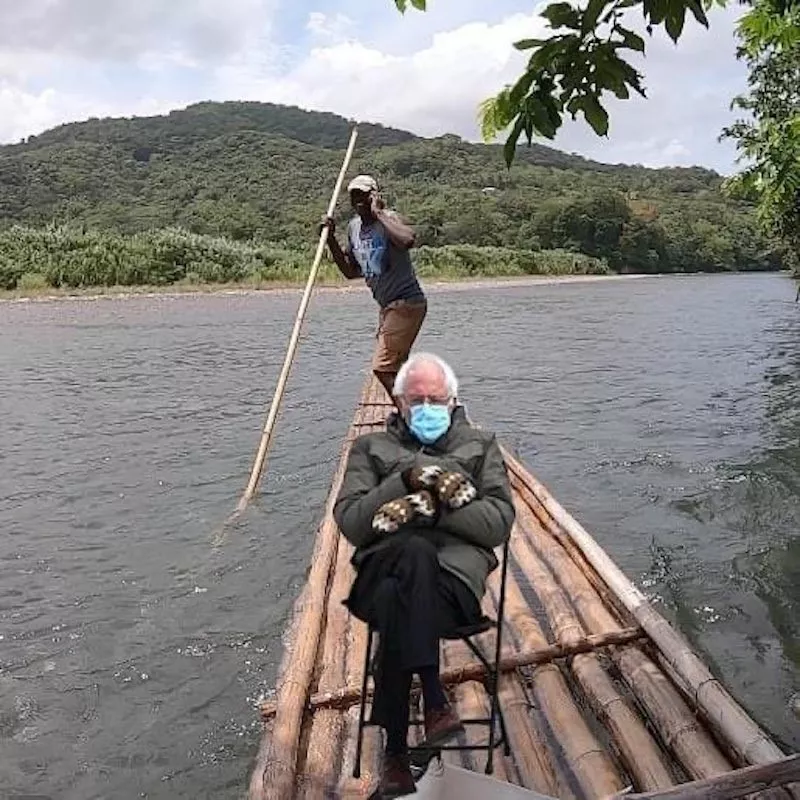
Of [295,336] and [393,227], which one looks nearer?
[393,227]

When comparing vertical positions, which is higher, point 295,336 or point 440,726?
point 295,336

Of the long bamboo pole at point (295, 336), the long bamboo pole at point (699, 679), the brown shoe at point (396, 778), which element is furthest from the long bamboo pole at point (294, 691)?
the long bamboo pole at point (295, 336)

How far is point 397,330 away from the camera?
7.92 metres

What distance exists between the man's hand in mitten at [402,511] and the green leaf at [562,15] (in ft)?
5.23

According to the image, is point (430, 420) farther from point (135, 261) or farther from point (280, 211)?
point (280, 211)

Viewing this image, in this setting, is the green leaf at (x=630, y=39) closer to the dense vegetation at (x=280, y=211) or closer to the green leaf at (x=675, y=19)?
the green leaf at (x=675, y=19)

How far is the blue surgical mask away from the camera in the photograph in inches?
143

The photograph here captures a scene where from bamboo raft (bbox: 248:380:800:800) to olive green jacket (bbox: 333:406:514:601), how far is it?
80 centimetres

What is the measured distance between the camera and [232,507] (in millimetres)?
9812

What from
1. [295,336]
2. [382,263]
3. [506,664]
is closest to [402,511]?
[506,664]

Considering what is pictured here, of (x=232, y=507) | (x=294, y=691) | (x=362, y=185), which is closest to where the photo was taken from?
(x=294, y=691)

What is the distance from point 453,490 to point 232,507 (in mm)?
6727

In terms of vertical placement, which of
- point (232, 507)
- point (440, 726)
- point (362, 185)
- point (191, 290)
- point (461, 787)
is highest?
point (362, 185)

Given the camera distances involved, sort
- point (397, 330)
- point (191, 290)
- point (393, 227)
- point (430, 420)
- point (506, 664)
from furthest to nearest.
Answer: point (191, 290), point (397, 330), point (393, 227), point (506, 664), point (430, 420)
